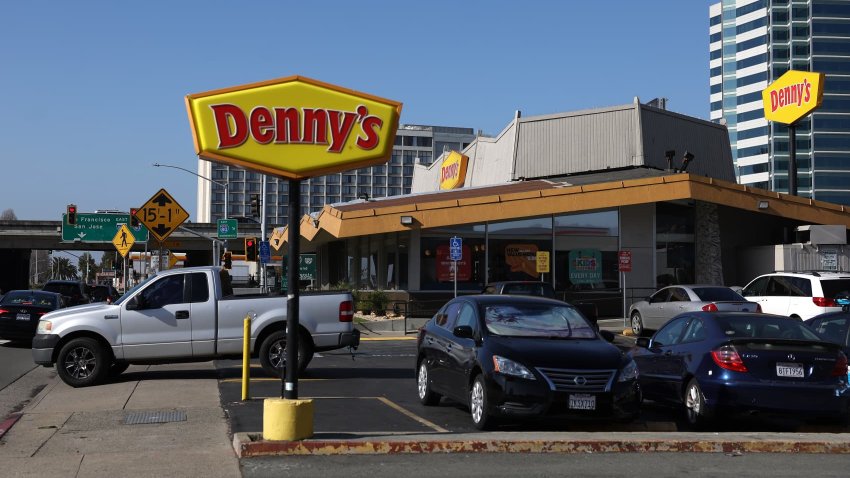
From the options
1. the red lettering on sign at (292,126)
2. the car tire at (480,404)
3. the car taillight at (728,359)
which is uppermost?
the red lettering on sign at (292,126)

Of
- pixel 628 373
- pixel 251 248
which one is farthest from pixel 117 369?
pixel 251 248

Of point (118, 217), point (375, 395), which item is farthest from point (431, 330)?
point (118, 217)

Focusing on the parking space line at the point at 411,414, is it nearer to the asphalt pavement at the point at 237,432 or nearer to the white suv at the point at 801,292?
the asphalt pavement at the point at 237,432

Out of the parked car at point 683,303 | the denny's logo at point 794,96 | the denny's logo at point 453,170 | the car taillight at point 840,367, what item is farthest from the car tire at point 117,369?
the denny's logo at point 794,96

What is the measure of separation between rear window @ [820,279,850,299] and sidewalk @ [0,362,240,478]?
13998mm

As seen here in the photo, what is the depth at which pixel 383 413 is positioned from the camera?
12.6m

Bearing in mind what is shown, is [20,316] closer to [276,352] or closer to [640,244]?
[276,352]

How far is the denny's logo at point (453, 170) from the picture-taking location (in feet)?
171

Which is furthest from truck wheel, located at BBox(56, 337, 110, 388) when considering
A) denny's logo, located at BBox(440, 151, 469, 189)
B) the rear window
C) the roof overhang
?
denny's logo, located at BBox(440, 151, 469, 189)

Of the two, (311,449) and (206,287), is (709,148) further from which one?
(311,449)

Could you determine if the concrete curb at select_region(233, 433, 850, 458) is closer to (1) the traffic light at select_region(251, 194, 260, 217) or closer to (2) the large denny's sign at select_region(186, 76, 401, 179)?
(2) the large denny's sign at select_region(186, 76, 401, 179)

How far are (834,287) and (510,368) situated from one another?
45.7 feet

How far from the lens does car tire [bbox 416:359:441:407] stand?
13.0 metres

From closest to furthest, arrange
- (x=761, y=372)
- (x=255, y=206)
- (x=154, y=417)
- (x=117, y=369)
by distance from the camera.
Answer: (x=761, y=372), (x=154, y=417), (x=117, y=369), (x=255, y=206)
